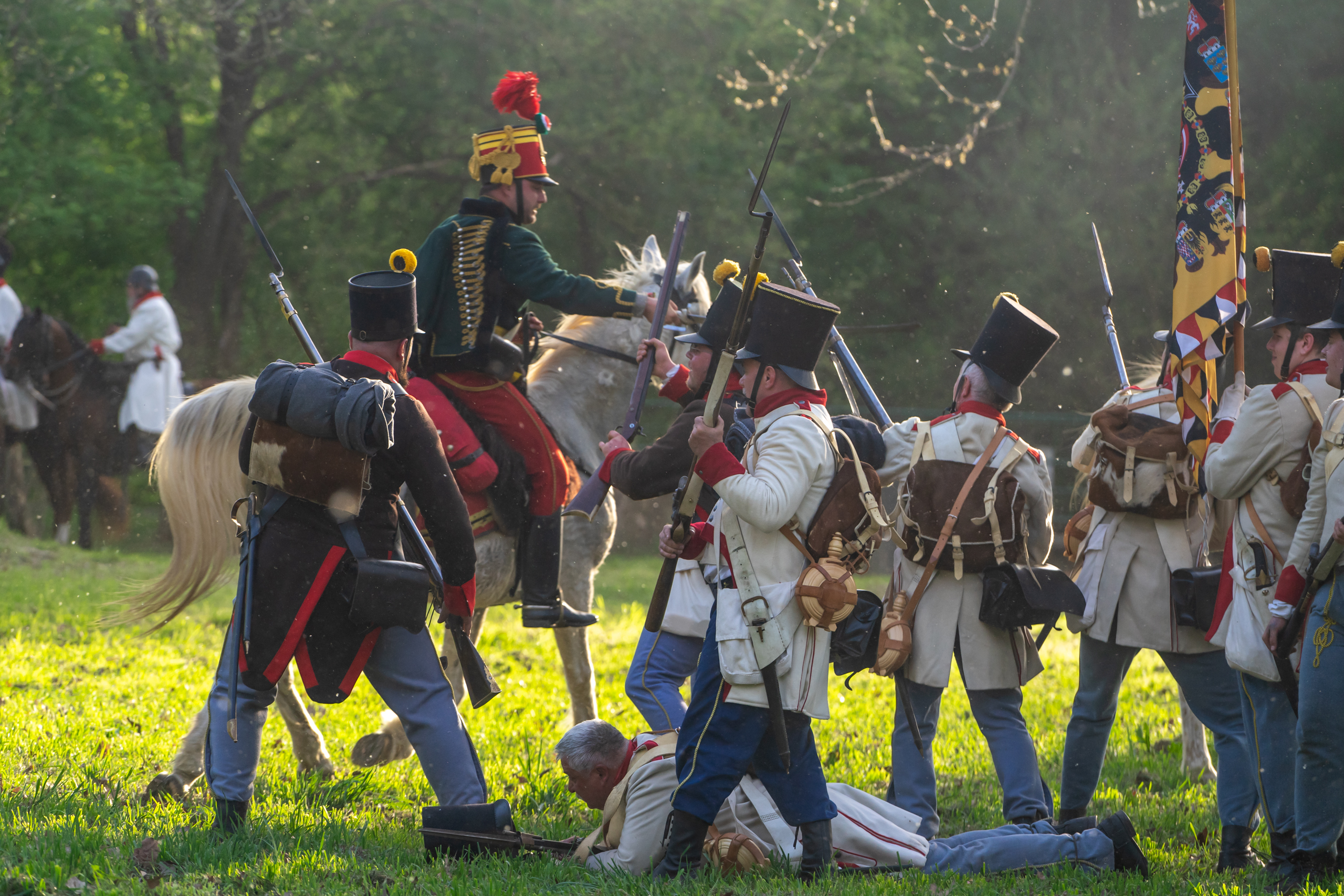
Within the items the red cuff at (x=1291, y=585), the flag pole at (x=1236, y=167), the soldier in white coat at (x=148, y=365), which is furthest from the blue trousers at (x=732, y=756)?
the soldier in white coat at (x=148, y=365)

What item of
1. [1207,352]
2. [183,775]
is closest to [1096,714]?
[1207,352]

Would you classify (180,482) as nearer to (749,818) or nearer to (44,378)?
(749,818)

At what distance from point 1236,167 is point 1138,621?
186 cm

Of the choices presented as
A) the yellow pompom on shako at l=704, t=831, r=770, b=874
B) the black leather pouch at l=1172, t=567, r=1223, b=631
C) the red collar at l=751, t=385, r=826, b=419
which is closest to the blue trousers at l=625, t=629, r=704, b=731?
the yellow pompom on shako at l=704, t=831, r=770, b=874

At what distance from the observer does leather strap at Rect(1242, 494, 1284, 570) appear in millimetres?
4531

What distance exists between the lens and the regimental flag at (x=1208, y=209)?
17.1ft

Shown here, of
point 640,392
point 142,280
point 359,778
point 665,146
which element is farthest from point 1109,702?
point 665,146

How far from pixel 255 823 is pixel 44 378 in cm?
1048

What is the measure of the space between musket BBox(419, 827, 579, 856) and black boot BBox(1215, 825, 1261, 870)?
90.7 inches

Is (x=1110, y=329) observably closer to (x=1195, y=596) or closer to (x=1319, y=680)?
(x=1195, y=596)

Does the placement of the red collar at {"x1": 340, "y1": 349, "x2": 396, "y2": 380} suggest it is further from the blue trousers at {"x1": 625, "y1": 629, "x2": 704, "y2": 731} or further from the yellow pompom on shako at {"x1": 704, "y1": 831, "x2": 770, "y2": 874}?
the yellow pompom on shako at {"x1": 704, "y1": 831, "x2": 770, "y2": 874}

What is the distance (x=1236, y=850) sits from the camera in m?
4.80

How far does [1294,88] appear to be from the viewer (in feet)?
52.6

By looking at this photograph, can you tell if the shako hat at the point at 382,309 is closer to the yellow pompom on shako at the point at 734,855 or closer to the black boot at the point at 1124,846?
the yellow pompom on shako at the point at 734,855
